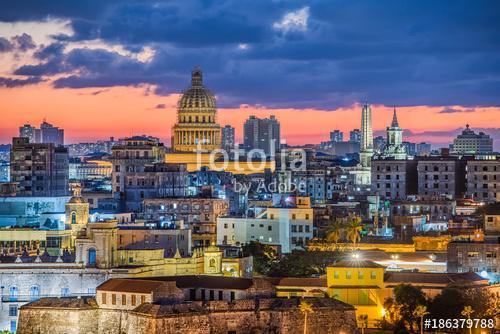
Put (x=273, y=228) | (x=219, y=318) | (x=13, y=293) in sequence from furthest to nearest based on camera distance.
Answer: (x=273, y=228) < (x=13, y=293) < (x=219, y=318)

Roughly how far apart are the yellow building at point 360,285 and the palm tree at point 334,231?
19.8 meters

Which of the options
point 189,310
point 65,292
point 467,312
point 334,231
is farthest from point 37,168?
point 189,310

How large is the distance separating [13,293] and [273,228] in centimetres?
3386

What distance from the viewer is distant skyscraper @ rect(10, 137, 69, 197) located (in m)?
160

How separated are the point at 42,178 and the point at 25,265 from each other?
76.7 m

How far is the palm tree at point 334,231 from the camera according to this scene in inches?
4245

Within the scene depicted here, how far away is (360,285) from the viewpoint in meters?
85.9

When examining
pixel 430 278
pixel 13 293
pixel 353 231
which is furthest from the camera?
pixel 353 231

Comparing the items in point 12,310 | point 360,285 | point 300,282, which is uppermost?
point 300,282

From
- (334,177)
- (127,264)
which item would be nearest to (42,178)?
(334,177)

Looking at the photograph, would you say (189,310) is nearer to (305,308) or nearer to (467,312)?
(305,308)

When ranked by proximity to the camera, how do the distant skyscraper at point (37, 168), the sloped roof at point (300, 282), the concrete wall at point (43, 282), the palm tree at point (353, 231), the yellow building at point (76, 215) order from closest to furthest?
A: the concrete wall at point (43, 282), the sloped roof at point (300, 282), the yellow building at point (76, 215), the palm tree at point (353, 231), the distant skyscraper at point (37, 168)

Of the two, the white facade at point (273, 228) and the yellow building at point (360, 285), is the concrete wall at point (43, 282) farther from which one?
the white facade at point (273, 228)

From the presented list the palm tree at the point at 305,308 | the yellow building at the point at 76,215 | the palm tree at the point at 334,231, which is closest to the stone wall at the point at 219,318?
the palm tree at the point at 305,308
